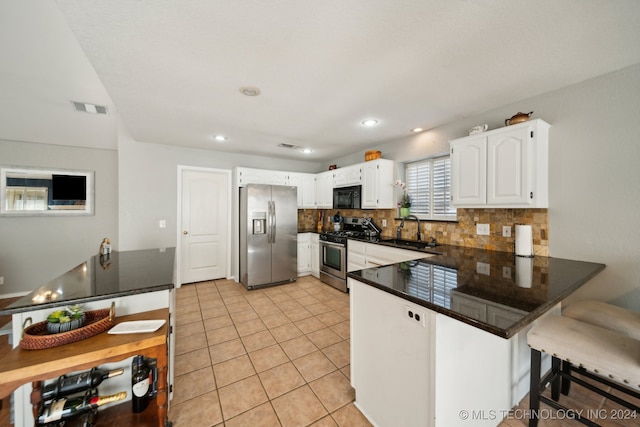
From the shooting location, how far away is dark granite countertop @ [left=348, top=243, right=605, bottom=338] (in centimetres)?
98

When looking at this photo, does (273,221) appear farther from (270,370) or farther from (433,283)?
(433,283)

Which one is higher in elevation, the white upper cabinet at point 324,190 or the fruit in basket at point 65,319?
the white upper cabinet at point 324,190

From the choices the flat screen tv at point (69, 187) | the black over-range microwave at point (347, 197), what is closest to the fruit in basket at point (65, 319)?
the black over-range microwave at point (347, 197)

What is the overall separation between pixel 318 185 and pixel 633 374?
4.38 m

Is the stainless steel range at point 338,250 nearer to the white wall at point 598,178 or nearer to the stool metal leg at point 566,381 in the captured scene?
the white wall at point 598,178

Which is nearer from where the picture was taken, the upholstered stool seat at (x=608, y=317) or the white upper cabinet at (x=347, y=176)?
the upholstered stool seat at (x=608, y=317)

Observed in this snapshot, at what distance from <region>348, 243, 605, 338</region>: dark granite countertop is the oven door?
6.11 feet

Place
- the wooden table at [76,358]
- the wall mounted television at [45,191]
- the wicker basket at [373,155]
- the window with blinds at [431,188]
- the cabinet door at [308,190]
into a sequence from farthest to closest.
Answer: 1. the cabinet door at [308,190]
2. the wall mounted television at [45,191]
3. the wicker basket at [373,155]
4. the window with blinds at [431,188]
5. the wooden table at [76,358]

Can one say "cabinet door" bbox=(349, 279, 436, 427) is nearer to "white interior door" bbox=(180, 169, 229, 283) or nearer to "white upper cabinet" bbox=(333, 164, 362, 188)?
"white upper cabinet" bbox=(333, 164, 362, 188)

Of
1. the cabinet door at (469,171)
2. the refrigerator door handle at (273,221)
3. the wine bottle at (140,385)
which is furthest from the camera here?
the refrigerator door handle at (273,221)

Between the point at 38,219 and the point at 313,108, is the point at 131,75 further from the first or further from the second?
the point at 38,219

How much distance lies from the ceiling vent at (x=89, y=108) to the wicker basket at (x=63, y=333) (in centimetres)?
270

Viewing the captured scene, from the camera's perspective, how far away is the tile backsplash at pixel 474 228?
225cm

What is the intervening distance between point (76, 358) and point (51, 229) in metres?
4.80
